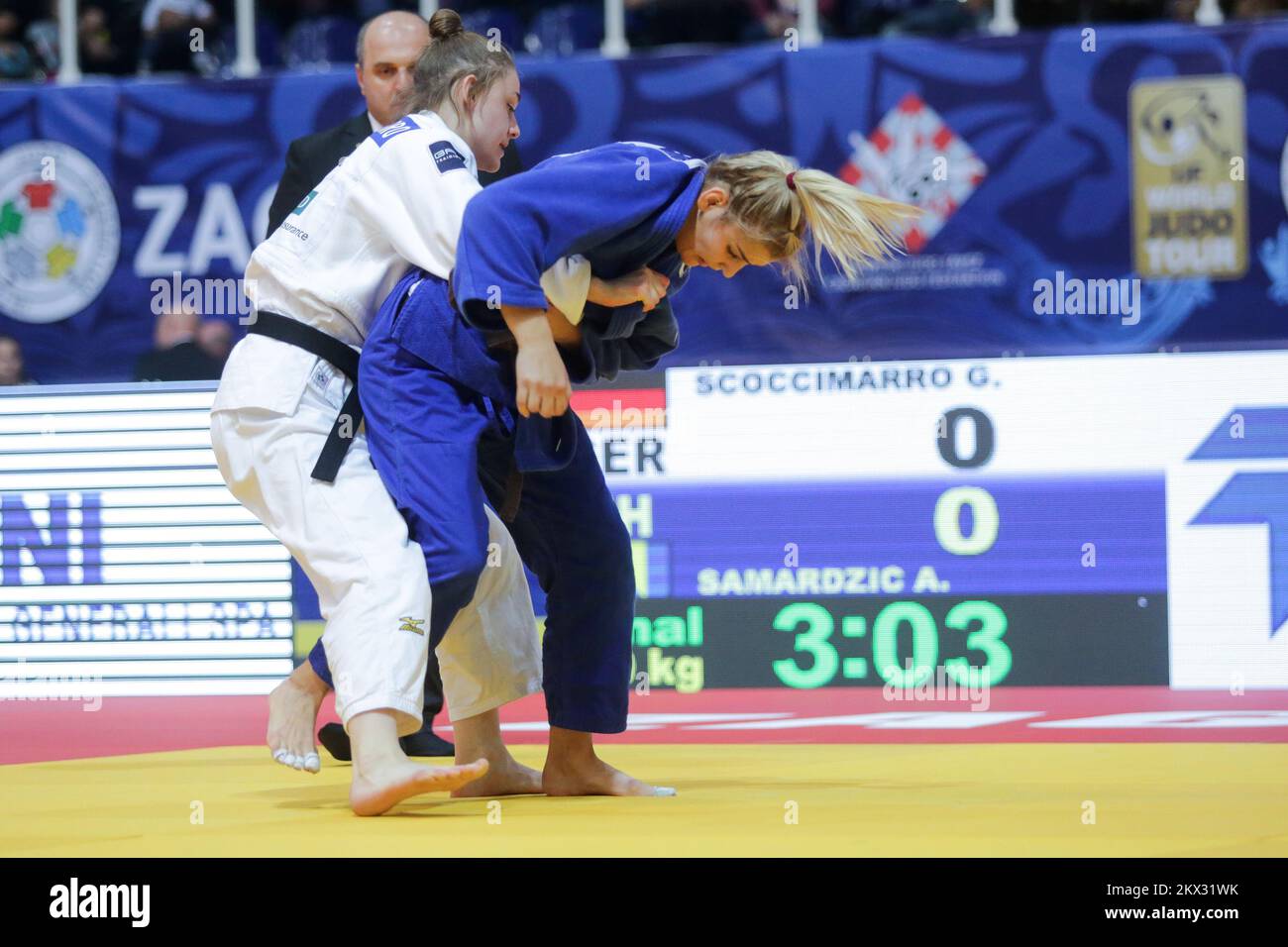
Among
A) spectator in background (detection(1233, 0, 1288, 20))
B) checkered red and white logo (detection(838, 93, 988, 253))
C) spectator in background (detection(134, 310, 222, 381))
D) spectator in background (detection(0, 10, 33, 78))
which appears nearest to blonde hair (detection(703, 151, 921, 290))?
spectator in background (detection(134, 310, 222, 381))

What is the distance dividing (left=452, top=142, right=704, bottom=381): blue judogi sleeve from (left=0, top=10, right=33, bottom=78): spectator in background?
7.09 meters

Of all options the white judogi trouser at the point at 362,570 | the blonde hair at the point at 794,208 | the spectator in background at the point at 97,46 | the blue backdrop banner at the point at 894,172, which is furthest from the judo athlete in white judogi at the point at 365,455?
the spectator in background at the point at 97,46

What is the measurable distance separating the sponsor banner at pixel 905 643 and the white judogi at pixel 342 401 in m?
2.51

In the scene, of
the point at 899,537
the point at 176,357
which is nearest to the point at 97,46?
the point at 176,357

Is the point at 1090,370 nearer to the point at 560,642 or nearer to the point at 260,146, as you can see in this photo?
the point at 560,642

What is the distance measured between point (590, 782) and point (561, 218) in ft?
3.25

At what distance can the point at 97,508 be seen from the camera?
5496 mm

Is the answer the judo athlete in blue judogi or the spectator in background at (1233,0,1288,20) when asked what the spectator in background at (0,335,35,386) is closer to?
the judo athlete in blue judogi

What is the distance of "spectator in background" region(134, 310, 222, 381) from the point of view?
6.73m

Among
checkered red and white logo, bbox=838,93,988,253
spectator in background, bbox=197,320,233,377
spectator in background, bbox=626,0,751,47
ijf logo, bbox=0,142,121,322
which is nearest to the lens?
spectator in background, bbox=197,320,233,377

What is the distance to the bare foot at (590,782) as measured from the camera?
2893 mm

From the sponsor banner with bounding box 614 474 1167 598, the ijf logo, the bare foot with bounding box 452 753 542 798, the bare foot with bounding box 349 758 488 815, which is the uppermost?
the ijf logo
